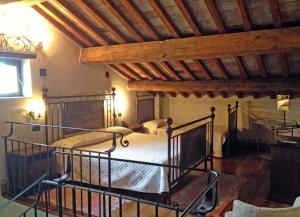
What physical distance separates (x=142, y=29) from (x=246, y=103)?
3.42m

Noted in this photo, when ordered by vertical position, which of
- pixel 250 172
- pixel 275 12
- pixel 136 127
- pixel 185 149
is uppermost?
pixel 275 12

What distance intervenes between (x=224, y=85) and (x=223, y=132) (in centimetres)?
106

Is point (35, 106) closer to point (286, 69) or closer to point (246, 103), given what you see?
point (286, 69)

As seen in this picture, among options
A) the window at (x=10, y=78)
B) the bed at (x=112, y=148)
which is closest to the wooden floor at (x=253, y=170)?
the bed at (x=112, y=148)

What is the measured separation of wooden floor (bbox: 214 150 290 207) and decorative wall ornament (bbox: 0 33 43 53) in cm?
373

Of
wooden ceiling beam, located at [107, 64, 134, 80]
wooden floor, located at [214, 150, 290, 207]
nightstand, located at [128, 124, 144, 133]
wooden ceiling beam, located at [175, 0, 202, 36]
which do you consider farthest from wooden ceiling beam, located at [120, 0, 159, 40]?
wooden floor, located at [214, 150, 290, 207]

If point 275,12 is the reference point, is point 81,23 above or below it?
above

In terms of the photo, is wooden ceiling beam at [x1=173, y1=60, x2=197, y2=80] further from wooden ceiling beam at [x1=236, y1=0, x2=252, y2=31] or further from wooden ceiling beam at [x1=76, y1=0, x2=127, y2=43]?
wooden ceiling beam at [x1=236, y1=0, x2=252, y2=31]

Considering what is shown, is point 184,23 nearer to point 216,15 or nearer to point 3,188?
point 216,15

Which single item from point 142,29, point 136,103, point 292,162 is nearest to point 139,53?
point 142,29

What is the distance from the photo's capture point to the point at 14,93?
13.8ft

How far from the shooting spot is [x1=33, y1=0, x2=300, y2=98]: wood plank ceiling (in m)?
3.44

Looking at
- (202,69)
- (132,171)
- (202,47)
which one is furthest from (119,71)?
(132,171)

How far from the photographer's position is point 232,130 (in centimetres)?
634
